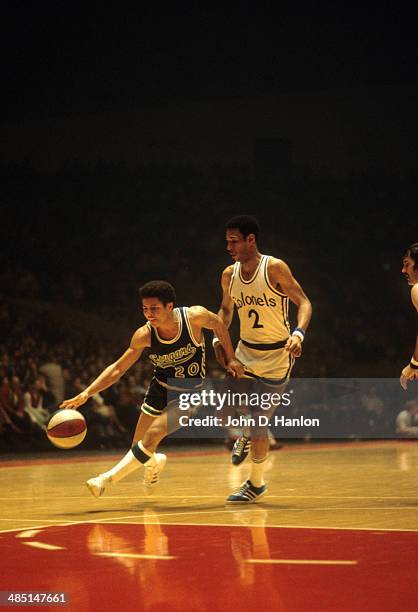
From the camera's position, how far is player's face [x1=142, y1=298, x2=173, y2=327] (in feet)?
22.3

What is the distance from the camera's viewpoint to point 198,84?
70.3ft

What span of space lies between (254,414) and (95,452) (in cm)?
719

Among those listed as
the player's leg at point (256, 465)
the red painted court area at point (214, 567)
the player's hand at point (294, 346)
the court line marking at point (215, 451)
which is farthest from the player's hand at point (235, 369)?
the court line marking at point (215, 451)

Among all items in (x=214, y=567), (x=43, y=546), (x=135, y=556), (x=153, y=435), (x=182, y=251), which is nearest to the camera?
(x=214, y=567)

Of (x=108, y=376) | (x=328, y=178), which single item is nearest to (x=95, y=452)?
(x=108, y=376)

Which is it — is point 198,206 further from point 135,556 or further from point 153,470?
point 135,556

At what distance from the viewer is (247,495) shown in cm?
711

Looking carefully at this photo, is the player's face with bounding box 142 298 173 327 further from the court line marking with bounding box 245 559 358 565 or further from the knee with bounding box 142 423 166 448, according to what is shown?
the court line marking with bounding box 245 559 358 565

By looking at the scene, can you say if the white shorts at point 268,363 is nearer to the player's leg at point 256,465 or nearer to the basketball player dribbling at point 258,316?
the basketball player dribbling at point 258,316

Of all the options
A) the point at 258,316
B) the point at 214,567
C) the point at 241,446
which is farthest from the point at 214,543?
the point at 258,316

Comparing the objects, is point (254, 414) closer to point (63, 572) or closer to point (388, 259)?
point (63, 572)

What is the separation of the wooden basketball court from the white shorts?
3.12 ft

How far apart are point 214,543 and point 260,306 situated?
2.45m

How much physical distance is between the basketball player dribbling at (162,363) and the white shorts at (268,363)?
0.17m
